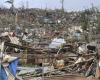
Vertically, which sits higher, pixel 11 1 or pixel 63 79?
pixel 11 1

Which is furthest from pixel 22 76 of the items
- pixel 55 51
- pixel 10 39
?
pixel 10 39

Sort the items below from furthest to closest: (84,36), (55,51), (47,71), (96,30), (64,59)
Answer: (96,30)
(84,36)
(55,51)
(64,59)
(47,71)

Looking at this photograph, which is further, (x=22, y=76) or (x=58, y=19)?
(x=58, y=19)

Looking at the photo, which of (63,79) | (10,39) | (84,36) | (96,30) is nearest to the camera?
(63,79)

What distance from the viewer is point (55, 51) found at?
15.8 metres

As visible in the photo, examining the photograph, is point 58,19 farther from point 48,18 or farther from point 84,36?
point 84,36

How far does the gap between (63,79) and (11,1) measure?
23.2 metres

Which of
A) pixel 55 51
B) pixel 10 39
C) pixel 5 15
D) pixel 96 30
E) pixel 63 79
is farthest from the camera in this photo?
pixel 5 15

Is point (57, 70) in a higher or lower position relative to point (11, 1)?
lower

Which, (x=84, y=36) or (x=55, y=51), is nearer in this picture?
(x=55, y=51)

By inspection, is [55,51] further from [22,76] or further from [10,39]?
[22,76]

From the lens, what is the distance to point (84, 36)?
23.4 m

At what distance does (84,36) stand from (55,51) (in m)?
7.90

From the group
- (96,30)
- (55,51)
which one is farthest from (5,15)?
(55,51)
